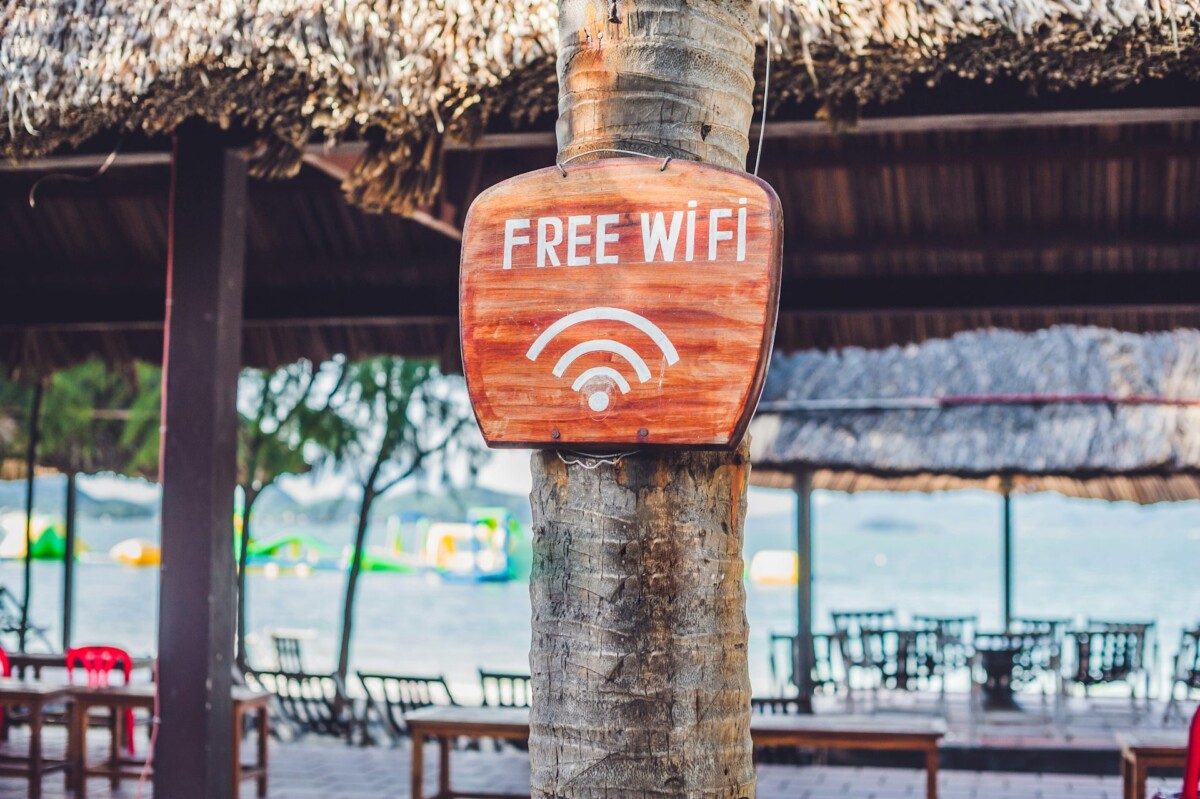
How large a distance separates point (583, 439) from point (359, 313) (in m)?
4.87

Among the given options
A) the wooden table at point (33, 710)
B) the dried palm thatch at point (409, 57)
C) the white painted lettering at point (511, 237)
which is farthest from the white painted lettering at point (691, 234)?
the wooden table at point (33, 710)

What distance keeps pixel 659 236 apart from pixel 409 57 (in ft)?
5.95

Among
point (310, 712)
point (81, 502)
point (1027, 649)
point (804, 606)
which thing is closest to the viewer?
point (310, 712)

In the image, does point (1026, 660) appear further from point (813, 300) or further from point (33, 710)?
point (33, 710)

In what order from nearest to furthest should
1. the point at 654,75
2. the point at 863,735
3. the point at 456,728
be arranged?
the point at 654,75, the point at 863,735, the point at 456,728

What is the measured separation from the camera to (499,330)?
6.24 feet

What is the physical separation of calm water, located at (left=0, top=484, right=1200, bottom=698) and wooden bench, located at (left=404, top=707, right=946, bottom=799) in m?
10.7

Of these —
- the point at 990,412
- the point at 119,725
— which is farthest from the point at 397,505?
the point at 119,725

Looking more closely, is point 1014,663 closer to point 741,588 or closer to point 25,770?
point 25,770

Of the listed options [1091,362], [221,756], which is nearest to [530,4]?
[221,756]

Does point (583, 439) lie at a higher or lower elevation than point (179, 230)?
lower

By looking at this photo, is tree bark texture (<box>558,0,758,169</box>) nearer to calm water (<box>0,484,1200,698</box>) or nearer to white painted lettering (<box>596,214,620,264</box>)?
white painted lettering (<box>596,214,620,264</box>)

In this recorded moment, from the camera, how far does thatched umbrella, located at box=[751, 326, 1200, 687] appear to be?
8.45m

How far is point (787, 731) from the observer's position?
5086 mm
